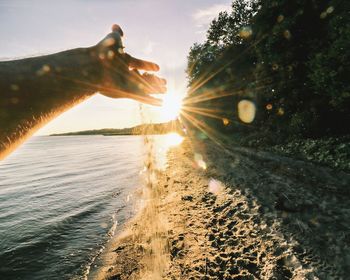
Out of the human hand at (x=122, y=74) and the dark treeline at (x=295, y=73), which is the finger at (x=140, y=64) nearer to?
the human hand at (x=122, y=74)

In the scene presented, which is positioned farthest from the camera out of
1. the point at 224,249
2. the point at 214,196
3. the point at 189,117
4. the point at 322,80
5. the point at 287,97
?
the point at 189,117

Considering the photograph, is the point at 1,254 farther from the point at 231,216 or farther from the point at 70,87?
the point at 70,87

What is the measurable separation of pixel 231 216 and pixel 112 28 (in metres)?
7.58

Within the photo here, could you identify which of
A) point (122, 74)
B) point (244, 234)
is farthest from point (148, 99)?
point (244, 234)

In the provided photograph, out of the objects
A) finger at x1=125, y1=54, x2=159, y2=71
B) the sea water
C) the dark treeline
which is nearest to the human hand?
finger at x1=125, y1=54, x2=159, y2=71

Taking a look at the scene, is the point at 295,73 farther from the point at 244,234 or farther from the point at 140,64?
the point at 140,64

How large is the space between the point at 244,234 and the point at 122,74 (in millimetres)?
6316

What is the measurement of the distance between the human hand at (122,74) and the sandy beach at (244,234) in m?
4.76

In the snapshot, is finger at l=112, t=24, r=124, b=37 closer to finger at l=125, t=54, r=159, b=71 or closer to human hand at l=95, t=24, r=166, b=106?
human hand at l=95, t=24, r=166, b=106

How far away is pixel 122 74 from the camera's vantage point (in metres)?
1.98

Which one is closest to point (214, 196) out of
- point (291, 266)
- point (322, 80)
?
point (291, 266)

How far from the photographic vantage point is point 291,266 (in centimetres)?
503

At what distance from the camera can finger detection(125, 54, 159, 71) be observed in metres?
2.04

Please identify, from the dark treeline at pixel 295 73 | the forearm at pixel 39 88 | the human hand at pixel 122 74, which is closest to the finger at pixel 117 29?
the human hand at pixel 122 74
